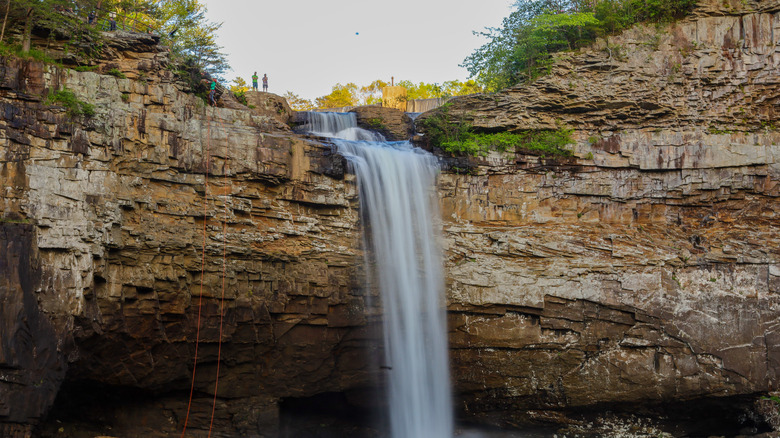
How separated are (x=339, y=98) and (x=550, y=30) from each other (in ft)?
63.2

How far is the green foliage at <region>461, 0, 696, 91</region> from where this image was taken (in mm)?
19219

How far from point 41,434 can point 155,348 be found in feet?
9.75

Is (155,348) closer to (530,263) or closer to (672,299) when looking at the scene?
(530,263)

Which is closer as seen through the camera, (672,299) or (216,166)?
(216,166)

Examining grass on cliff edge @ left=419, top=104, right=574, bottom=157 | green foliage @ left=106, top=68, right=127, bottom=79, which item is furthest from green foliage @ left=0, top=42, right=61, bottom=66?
grass on cliff edge @ left=419, top=104, right=574, bottom=157

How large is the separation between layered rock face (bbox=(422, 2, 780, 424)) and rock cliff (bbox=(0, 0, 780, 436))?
6 centimetres

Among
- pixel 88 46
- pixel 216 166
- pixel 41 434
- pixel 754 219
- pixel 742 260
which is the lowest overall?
pixel 41 434

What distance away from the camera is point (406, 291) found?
1739cm

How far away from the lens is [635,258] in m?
17.7

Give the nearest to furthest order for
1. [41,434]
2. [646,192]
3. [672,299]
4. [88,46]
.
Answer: [41,434]
[88,46]
[672,299]
[646,192]

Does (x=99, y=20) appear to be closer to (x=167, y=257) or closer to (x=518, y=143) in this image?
(x=167, y=257)

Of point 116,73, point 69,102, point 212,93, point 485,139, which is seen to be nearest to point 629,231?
point 485,139

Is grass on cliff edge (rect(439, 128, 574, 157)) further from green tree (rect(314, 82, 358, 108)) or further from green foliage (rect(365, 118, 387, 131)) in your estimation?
green tree (rect(314, 82, 358, 108))

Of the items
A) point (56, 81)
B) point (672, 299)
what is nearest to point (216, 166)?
point (56, 81)
